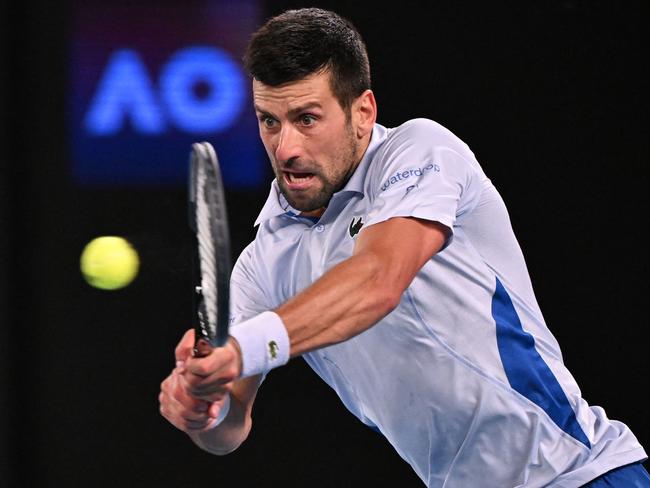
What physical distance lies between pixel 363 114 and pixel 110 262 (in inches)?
64.1

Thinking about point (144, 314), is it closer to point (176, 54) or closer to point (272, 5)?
point (176, 54)

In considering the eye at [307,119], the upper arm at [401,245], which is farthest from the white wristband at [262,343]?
the eye at [307,119]

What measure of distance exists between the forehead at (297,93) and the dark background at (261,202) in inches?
58.0

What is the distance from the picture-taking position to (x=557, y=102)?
3.80m

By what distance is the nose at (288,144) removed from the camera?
89.0 inches

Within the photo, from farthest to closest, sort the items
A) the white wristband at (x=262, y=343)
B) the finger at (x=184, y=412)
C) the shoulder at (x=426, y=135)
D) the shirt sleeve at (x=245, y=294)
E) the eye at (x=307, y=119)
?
the shirt sleeve at (x=245, y=294)
the eye at (x=307, y=119)
the shoulder at (x=426, y=135)
the finger at (x=184, y=412)
the white wristband at (x=262, y=343)

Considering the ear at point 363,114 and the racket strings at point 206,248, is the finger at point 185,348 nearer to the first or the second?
the racket strings at point 206,248

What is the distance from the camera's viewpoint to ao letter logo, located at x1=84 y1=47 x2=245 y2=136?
374 cm

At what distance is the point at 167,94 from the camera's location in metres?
3.75

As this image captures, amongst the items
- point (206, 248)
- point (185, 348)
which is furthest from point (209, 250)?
point (185, 348)

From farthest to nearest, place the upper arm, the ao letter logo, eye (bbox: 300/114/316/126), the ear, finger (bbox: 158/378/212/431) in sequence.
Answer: the ao letter logo
the ear
eye (bbox: 300/114/316/126)
finger (bbox: 158/378/212/431)
the upper arm

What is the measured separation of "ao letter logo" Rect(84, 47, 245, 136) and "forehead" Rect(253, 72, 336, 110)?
1.49 metres

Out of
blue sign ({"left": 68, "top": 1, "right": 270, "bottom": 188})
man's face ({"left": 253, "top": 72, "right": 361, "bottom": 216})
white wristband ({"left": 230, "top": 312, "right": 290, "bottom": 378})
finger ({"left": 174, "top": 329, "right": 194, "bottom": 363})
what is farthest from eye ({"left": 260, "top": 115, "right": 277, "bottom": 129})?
blue sign ({"left": 68, "top": 1, "right": 270, "bottom": 188})

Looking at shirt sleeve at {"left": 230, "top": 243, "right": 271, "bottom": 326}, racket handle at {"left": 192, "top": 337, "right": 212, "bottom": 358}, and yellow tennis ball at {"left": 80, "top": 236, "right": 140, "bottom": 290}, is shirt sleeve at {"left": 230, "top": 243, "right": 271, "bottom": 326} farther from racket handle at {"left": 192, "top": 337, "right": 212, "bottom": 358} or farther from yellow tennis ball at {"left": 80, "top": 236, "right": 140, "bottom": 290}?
yellow tennis ball at {"left": 80, "top": 236, "right": 140, "bottom": 290}
